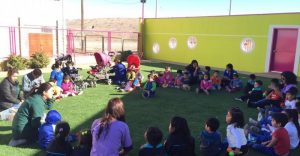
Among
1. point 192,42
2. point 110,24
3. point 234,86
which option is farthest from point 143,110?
point 110,24

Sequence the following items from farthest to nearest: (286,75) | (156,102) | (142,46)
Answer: (142,46) < (156,102) < (286,75)

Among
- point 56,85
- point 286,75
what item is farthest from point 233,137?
point 56,85

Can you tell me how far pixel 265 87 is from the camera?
12375 mm

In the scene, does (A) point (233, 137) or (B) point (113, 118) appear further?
(A) point (233, 137)

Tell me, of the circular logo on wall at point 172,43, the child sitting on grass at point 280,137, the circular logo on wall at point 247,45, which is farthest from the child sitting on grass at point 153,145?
the circular logo on wall at point 172,43

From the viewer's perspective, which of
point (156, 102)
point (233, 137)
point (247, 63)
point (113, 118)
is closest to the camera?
point (113, 118)

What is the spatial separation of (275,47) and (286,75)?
8846mm

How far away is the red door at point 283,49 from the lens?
15375mm

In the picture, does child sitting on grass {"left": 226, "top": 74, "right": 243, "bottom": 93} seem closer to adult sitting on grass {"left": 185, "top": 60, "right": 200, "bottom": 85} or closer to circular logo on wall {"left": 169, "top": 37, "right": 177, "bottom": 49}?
adult sitting on grass {"left": 185, "top": 60, "right": 200, "bottom": 85}

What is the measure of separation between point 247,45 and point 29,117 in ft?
47.0

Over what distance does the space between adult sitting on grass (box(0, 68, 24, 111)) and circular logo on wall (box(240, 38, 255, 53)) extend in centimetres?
1327

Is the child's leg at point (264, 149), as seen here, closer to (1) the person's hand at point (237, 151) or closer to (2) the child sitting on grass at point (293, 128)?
(2) the child sitting on grass at point (293, 128)

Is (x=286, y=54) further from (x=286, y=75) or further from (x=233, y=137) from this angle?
(x=233, y=137)

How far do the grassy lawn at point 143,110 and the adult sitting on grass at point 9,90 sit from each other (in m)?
0.54
